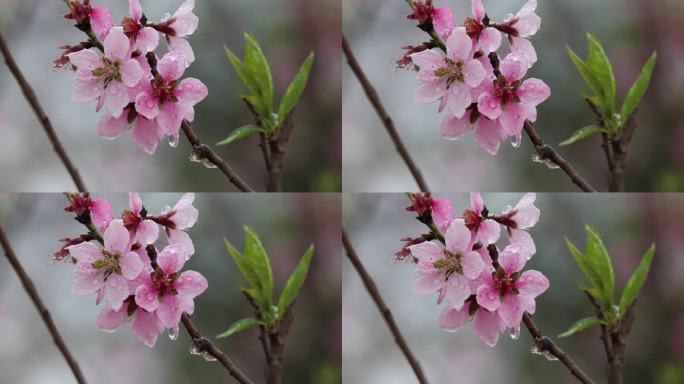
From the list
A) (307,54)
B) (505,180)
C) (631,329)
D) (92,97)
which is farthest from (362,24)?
(631,329)

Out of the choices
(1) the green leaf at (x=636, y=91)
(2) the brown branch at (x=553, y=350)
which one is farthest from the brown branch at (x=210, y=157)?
(1) the green leaf at (x=636, y=91)

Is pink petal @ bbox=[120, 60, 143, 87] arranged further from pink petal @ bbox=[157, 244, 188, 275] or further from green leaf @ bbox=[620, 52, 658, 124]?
green leaf @ bbox=[620, 52, 658, 124]

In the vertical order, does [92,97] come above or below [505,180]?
above

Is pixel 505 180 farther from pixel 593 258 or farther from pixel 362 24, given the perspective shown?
pixel 362 24

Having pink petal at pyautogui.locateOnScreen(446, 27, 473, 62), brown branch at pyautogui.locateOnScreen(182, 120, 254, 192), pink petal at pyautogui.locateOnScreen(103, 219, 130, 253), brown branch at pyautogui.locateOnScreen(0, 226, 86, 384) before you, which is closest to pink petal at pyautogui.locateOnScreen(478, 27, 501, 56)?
pink petal at pyautogui.locateOnScreen(446, 27, 473, 62)

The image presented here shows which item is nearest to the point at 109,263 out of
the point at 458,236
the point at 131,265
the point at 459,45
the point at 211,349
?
the point at 131,265
